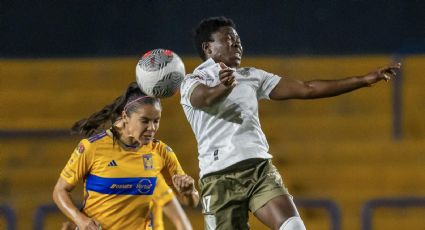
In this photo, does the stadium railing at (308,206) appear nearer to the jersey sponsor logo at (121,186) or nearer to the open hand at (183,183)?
the jersey sponsor logo at (121,186)

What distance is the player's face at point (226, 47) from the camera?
193 inches

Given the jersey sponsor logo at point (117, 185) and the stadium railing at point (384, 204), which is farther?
the stadium railing at point (384, 204)

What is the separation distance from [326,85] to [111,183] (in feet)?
4.56

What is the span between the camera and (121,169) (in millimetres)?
5102

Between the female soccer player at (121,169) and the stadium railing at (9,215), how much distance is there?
2.85 metres

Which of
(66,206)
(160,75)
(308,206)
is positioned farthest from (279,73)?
(66,206)

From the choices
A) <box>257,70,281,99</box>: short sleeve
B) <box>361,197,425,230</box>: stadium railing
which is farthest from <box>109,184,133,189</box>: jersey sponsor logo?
<box>361,197,425,230</box>: stadium railing

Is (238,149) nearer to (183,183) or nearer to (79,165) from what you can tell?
(183,183)

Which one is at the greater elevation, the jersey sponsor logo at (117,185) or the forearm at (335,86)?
the forearm at (335,86)

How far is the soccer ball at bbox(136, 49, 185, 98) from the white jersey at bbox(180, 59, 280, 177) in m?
0.28

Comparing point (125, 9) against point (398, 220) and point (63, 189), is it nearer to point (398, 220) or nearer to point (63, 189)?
point (398, 220)

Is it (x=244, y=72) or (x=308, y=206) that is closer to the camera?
(x=244, y=72)

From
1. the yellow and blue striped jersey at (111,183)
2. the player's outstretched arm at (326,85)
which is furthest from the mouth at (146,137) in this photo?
the player's outstretched arm at (326,85)

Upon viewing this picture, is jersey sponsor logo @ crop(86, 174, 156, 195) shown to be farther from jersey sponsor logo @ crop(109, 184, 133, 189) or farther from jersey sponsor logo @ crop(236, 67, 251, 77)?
jersey sponsor logo @ crop(236, 67, 251, 77)
